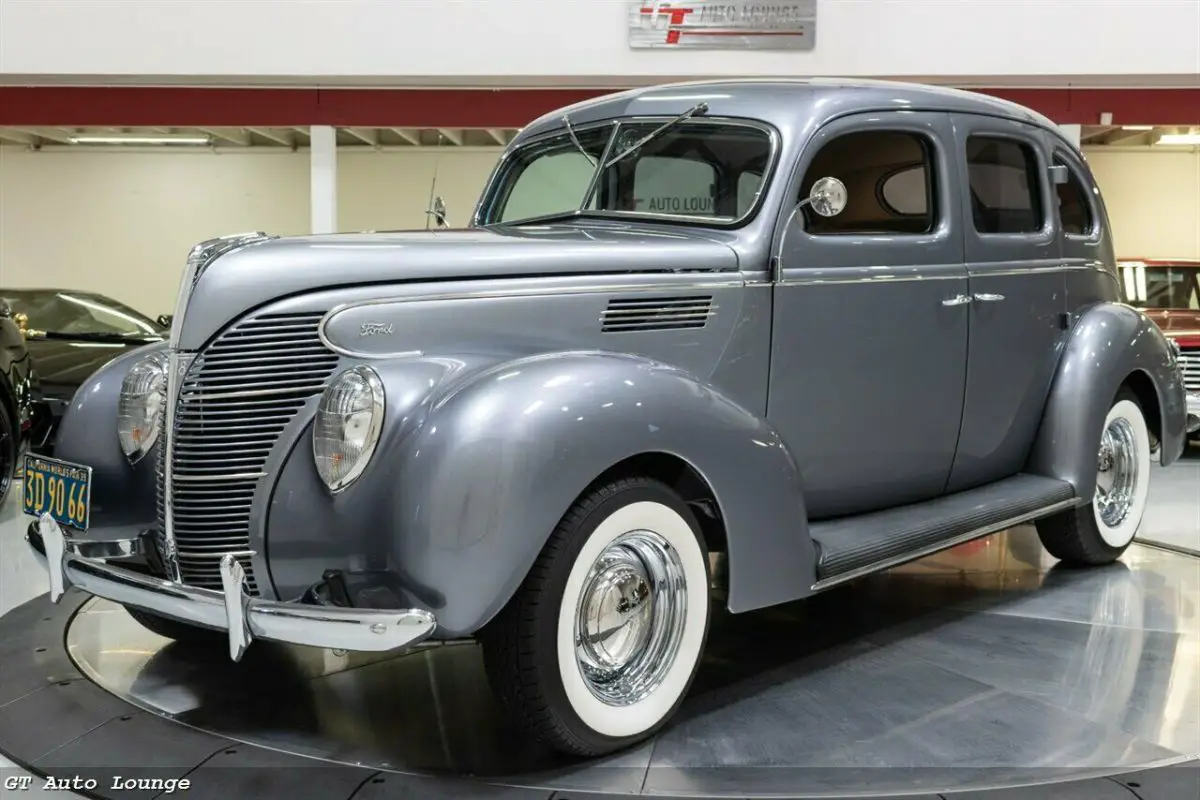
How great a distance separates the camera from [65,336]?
720 centimetres

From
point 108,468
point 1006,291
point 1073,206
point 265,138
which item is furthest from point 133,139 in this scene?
point 1006,291

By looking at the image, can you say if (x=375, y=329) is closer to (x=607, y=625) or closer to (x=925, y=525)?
(x=607, y=625)

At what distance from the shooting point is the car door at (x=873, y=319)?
140 inches

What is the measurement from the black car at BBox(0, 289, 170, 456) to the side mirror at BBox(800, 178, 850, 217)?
16.4 ft

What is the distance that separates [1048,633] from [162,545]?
9.46 ft

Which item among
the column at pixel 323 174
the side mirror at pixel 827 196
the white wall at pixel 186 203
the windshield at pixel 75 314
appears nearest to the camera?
the side mirror at pixel 827 196

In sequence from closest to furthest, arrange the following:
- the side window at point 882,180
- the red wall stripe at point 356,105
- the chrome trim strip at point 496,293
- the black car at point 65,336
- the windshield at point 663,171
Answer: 1. the chrome trim strip at point 496,293
2. the windshield at point 663,171
3. the side window at point 882,180
4. the black car at point 65,336
5. the red wall stripe at point 356,105

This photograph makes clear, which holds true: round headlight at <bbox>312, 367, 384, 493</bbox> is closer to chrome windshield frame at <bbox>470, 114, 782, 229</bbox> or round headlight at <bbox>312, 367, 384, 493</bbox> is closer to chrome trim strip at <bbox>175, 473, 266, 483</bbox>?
chrome trim strip at <bbox>175, 473, 266, 483</bbox>

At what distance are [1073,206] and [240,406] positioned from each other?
3578mm

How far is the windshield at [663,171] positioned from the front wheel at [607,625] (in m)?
1.11

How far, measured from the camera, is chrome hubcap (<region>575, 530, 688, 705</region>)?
287cm
